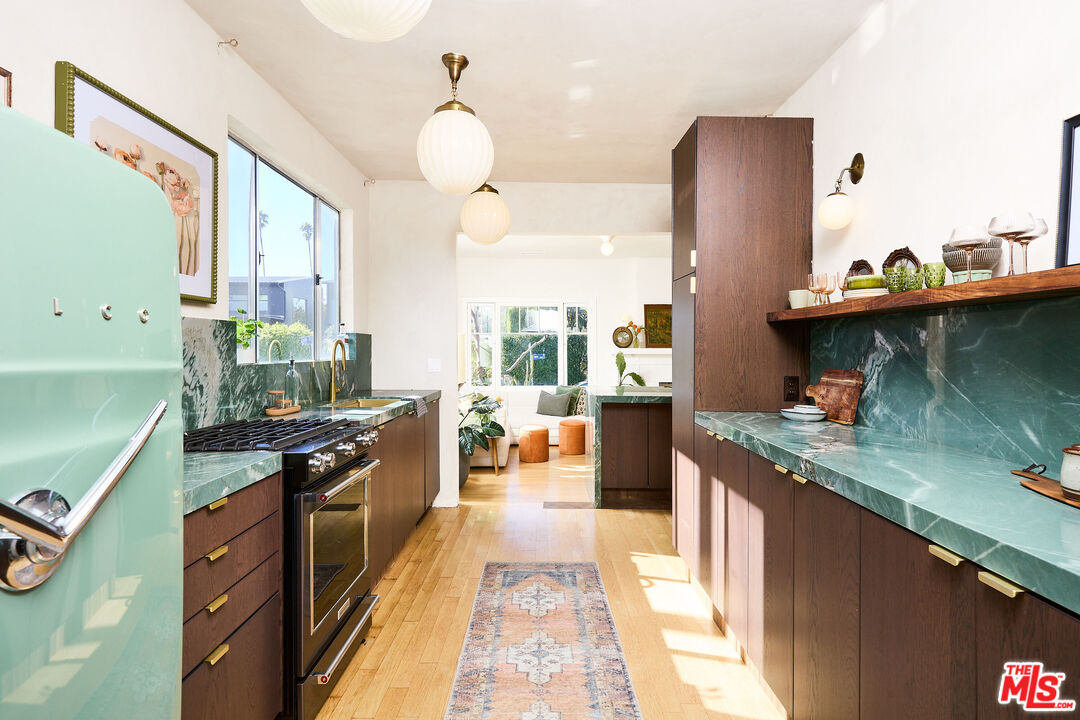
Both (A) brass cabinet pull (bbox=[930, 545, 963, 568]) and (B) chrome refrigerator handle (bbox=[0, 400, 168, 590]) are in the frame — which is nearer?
(B) chrome refrigerator handle (bbox=[0, 400, 168, 590])

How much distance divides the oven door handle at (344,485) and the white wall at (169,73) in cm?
92

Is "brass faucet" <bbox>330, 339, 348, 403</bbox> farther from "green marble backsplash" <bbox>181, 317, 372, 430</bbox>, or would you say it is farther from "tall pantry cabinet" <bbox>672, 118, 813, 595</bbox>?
"tall pantry cabinet" <bbox>672, 118, 813, 595</bbox>

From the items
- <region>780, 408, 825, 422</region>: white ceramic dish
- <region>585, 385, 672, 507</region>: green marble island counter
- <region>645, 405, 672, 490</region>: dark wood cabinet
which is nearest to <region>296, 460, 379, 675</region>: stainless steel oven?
<region>780, 408, 825, 422</region>: white ceramic dish

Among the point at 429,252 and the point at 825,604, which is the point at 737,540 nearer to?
the point at 825,604

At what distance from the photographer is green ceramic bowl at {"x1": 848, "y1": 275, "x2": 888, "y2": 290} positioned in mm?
1935

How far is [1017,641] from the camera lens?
0.88 meters

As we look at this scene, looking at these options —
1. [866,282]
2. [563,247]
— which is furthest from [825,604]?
[563,247]

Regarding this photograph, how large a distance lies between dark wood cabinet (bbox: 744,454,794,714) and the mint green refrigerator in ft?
5.31

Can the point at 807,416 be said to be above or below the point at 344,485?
above

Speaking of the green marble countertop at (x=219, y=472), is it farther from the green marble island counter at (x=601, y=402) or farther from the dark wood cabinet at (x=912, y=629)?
the green marble island counter at (x=601, y=402)

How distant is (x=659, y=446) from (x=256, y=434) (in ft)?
10.4

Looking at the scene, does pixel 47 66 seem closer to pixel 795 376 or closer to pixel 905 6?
pixel 905 6

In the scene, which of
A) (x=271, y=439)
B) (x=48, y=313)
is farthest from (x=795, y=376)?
(x=48, y=313)

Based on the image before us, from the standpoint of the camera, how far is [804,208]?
2666mm
